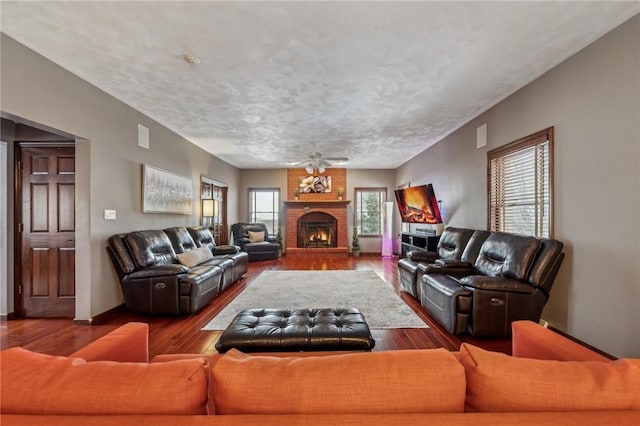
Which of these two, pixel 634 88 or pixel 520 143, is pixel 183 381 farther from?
pixel 520 143

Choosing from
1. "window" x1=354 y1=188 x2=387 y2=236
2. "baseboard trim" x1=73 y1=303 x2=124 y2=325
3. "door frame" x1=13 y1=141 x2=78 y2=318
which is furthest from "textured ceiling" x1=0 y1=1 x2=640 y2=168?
"window" x1=354 y1=188 x2=387 y2=236

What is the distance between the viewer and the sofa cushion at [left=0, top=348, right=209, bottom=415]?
728mm

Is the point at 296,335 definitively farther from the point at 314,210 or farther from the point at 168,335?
the point at 314,210

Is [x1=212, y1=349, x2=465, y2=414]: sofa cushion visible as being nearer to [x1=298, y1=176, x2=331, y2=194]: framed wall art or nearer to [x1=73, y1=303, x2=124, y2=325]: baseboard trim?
[x1=73, y1=303, x2=124, y2=325]: baseboard trim

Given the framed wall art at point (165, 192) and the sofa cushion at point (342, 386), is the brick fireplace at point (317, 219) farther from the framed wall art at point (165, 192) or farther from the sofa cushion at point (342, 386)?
the sofa cushion at point (342, 386)

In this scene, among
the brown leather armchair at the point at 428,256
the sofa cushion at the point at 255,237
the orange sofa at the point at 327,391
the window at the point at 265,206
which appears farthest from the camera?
the window at the point at 265,206

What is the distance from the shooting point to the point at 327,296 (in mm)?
4352

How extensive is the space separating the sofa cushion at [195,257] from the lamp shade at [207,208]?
1467mm

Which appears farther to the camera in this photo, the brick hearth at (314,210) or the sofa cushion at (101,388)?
the brick hearth at (314,210)

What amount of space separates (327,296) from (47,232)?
3794 millimetres

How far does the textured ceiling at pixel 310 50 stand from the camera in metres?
2.08

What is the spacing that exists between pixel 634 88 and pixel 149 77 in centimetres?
443

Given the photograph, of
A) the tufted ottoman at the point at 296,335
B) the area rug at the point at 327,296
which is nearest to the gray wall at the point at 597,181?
the area rug at the point at 327,296

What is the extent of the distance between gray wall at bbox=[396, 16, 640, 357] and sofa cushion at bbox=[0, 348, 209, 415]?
314 cm
